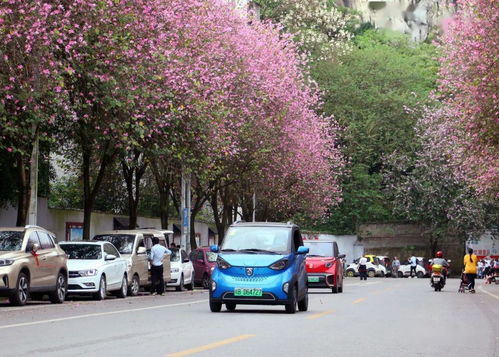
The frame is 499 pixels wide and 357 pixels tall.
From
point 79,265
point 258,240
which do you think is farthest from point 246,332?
point 79,265

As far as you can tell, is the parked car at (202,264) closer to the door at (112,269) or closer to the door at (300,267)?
the door at (112,269)

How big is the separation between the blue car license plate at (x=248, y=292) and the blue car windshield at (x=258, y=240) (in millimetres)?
880

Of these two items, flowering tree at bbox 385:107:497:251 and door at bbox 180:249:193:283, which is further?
flowering tree at bbox 385:107:497:251

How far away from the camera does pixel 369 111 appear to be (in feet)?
268

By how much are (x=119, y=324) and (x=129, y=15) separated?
12.0 metres

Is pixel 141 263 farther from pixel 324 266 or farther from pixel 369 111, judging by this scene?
pixel 369 111

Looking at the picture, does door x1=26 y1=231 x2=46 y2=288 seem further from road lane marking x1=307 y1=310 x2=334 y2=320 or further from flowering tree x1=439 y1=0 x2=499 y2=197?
flowering tree x1=439 y1=0 x2=499 y2=197

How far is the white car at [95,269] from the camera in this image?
3130 centimetres

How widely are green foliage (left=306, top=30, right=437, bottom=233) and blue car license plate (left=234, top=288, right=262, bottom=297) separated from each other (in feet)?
187

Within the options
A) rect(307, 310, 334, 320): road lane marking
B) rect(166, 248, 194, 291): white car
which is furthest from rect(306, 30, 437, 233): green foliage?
rect(307, 310, 334, 320): road lane marking

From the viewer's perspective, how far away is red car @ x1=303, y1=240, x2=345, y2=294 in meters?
39.2

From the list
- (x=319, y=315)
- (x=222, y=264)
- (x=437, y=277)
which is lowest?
(x=319, y=315)

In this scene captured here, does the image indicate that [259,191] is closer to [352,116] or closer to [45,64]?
[352,116]

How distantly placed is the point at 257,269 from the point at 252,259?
24cm
